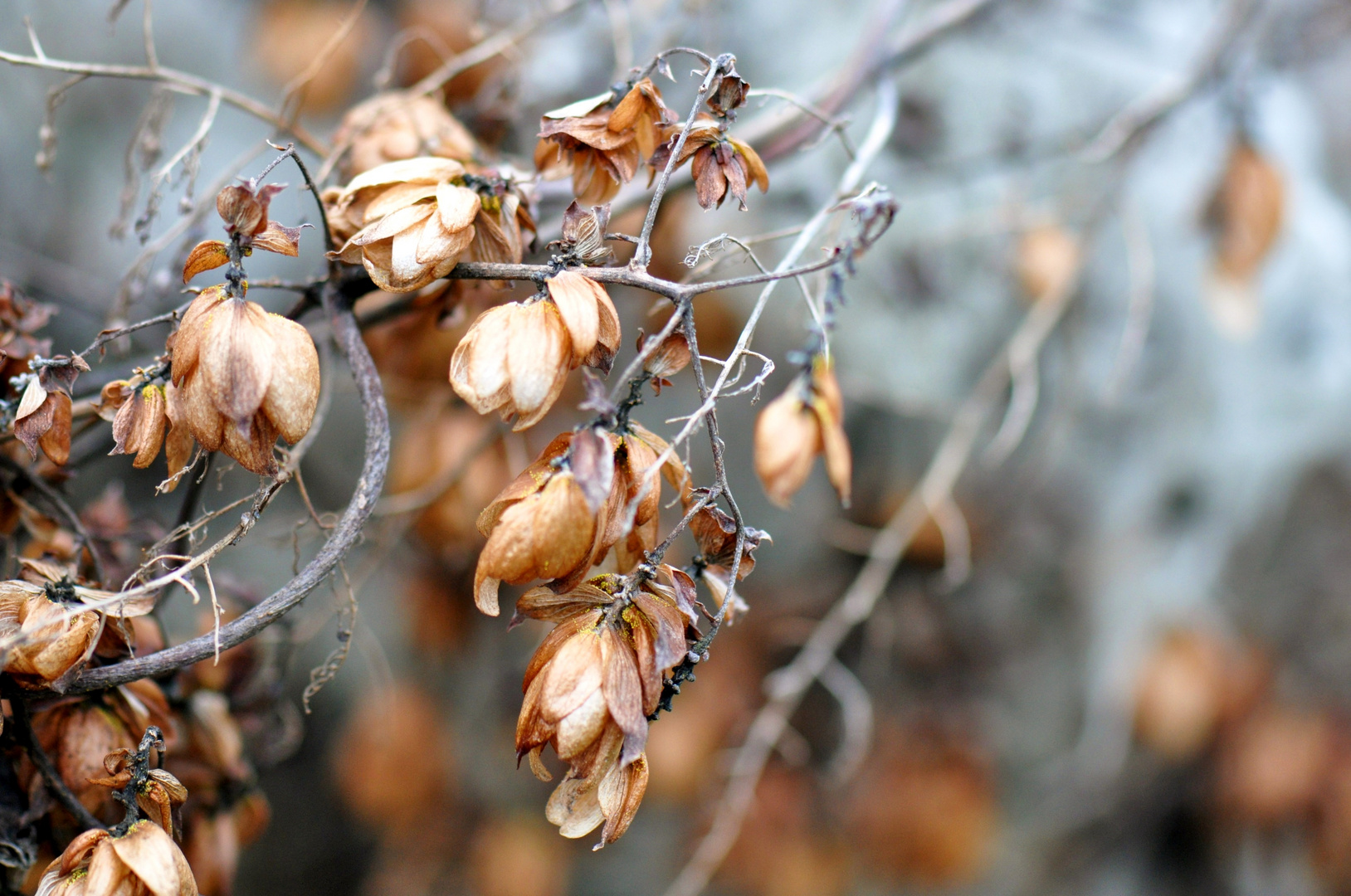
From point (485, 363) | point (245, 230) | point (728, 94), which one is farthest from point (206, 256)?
point (728, 94)

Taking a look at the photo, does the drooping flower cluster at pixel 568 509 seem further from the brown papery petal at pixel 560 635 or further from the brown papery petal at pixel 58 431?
the brown papery petal at pixel 58 431

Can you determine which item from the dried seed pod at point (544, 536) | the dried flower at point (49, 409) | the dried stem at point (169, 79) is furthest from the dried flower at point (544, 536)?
the dried stem at point (169, 79)

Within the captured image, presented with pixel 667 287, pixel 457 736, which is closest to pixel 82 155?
pixel 457 736

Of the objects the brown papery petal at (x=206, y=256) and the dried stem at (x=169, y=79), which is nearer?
the brown papery petal at (x=206, y=256)

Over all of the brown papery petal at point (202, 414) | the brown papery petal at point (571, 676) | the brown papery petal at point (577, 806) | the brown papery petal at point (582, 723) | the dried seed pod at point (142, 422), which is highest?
the brown papery petal at point (202, 414)

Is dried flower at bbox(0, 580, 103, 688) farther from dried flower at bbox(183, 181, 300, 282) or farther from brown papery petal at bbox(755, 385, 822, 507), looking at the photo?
brown papery petal at bbox(755, 385, 822, 507)

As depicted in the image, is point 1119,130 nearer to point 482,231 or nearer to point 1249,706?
Result: point 482,231

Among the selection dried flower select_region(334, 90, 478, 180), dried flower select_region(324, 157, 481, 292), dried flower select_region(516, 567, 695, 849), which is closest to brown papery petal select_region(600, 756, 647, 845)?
dried flower select_region(516, 567, 695, 849)

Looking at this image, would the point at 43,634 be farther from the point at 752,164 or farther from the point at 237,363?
the point at 752,164
